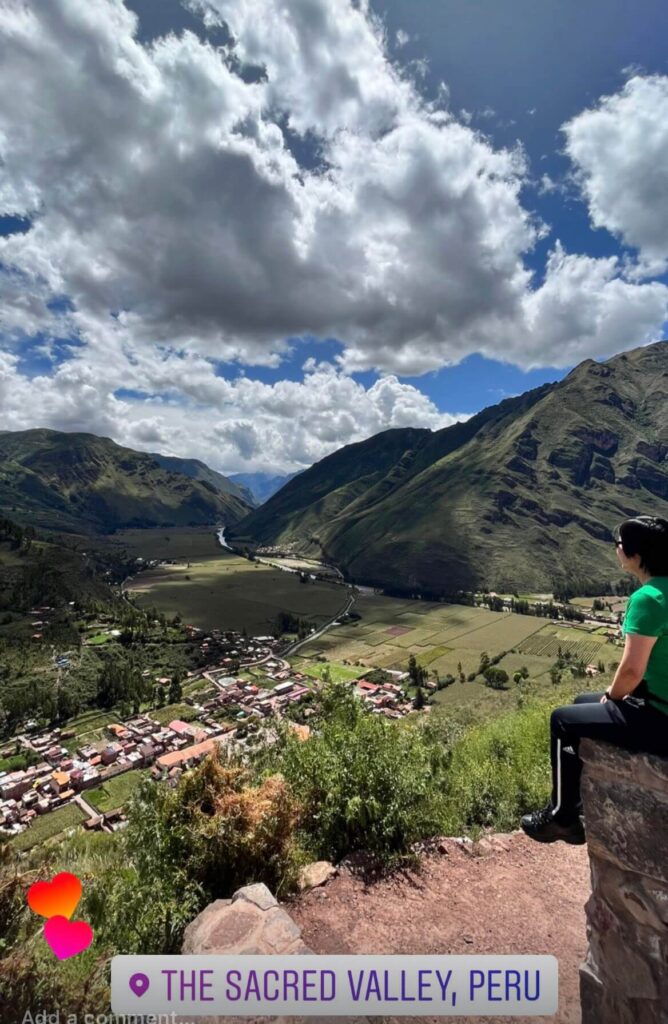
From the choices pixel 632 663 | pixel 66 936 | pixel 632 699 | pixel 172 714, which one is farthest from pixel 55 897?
pixel 172 714

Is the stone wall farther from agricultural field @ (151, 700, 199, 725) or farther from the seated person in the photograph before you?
agricultural field @ (151, 700, 199, 725)

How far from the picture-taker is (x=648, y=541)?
15.8 feet

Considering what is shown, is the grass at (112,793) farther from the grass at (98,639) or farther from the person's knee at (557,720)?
the grass at (98,639)

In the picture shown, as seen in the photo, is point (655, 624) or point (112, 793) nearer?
point (655, 624)

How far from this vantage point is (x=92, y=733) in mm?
69875

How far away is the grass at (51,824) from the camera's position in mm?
41781

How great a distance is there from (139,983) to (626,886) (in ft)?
20.1

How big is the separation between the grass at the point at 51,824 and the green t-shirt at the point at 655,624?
54.9m

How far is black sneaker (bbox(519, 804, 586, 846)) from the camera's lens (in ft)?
17.3

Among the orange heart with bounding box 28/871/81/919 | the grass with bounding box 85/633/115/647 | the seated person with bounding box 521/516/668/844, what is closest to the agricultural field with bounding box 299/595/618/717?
the grass with bounding box 85/633/115/647

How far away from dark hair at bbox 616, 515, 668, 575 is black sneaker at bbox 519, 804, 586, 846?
3229mm

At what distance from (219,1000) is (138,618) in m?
140

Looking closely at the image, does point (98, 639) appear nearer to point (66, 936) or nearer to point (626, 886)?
point (66, 936)

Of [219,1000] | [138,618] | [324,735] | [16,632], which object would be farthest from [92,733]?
[219,1000]
